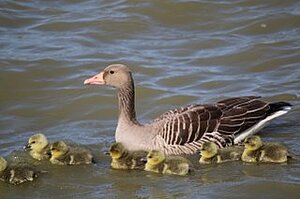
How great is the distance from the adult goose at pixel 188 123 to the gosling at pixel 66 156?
692mm

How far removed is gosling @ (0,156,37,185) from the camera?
898 cm

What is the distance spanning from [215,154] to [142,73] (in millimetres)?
4362

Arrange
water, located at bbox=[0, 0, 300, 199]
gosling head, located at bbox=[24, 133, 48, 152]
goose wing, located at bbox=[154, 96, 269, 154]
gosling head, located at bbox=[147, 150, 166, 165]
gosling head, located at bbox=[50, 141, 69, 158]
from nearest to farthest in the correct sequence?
water, located at bbox=[0, 0, 300, 199], gosling head, located at bbox=[147, 150, 166, 165], gosling head, located at bbox=[50, 141, 69, 158], gosling head, located at bbox=[24, 133, 48, 152], goose wing, located at bbox=[154, 96, 269, 154]

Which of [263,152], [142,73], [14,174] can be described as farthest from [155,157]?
[142,73]

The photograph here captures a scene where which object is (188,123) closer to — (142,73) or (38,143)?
(38,143)

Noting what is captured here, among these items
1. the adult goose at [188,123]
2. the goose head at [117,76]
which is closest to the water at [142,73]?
the adult goose at [188,123]

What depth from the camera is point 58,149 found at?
9.61 meters

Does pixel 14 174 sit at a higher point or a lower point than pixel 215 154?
lower

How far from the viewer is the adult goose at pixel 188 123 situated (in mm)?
10047

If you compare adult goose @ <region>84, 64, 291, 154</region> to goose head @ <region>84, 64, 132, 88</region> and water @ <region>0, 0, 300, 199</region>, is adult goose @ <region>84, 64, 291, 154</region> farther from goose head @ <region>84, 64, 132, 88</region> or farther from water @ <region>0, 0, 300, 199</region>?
water @ <region>0, 0, 300, 199</region>

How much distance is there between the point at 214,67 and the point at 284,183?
5.22 meters

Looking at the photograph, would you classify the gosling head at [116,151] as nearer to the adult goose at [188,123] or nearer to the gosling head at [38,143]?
the adult goose at [188,123]

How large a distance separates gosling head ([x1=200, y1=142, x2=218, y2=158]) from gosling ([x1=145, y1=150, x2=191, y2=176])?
1.02 ft

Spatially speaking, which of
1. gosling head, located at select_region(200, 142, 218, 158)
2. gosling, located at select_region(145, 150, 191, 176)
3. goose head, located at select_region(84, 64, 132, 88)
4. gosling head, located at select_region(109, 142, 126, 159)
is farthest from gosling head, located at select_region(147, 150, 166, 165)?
goose head, located at select_region(84, 64, 132, 88)
